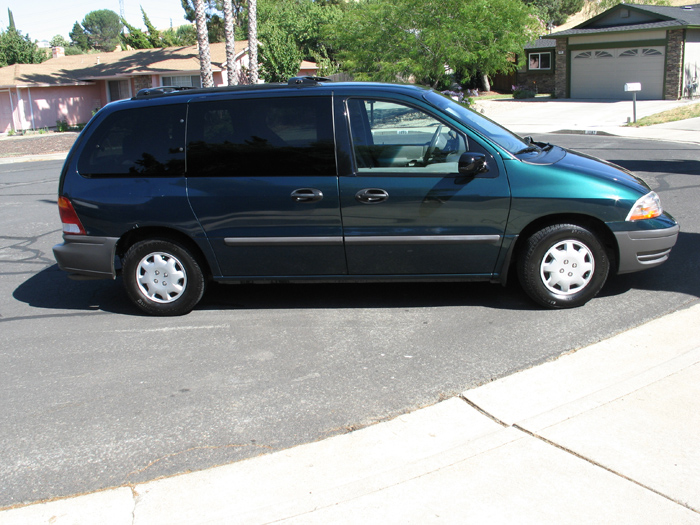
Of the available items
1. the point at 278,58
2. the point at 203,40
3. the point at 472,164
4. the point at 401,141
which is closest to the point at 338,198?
the point at 401,141

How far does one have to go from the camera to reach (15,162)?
22484 mm

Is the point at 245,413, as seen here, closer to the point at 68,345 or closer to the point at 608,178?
the point at 68,345

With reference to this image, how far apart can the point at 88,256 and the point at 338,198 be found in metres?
2.27

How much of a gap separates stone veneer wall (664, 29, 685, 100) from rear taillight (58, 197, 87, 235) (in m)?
30.9

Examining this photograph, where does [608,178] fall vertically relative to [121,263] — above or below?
above

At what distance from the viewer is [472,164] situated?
5.10 meters

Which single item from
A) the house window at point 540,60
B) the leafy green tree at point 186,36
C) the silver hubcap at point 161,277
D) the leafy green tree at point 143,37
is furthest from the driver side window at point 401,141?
the leafy green tree at point 186,36

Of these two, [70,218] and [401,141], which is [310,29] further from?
[401,141]

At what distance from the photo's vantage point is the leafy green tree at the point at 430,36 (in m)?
24.5

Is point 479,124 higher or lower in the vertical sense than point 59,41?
lower

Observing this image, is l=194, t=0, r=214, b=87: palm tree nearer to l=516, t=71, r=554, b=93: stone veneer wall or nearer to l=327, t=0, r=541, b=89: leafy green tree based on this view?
l=327, t=0, r=541, b=89: leafy green tree

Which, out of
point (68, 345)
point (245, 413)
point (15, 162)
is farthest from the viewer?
point (15, 162)

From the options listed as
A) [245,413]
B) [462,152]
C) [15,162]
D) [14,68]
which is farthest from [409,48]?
[14,68]

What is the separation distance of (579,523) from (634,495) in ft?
1.18
